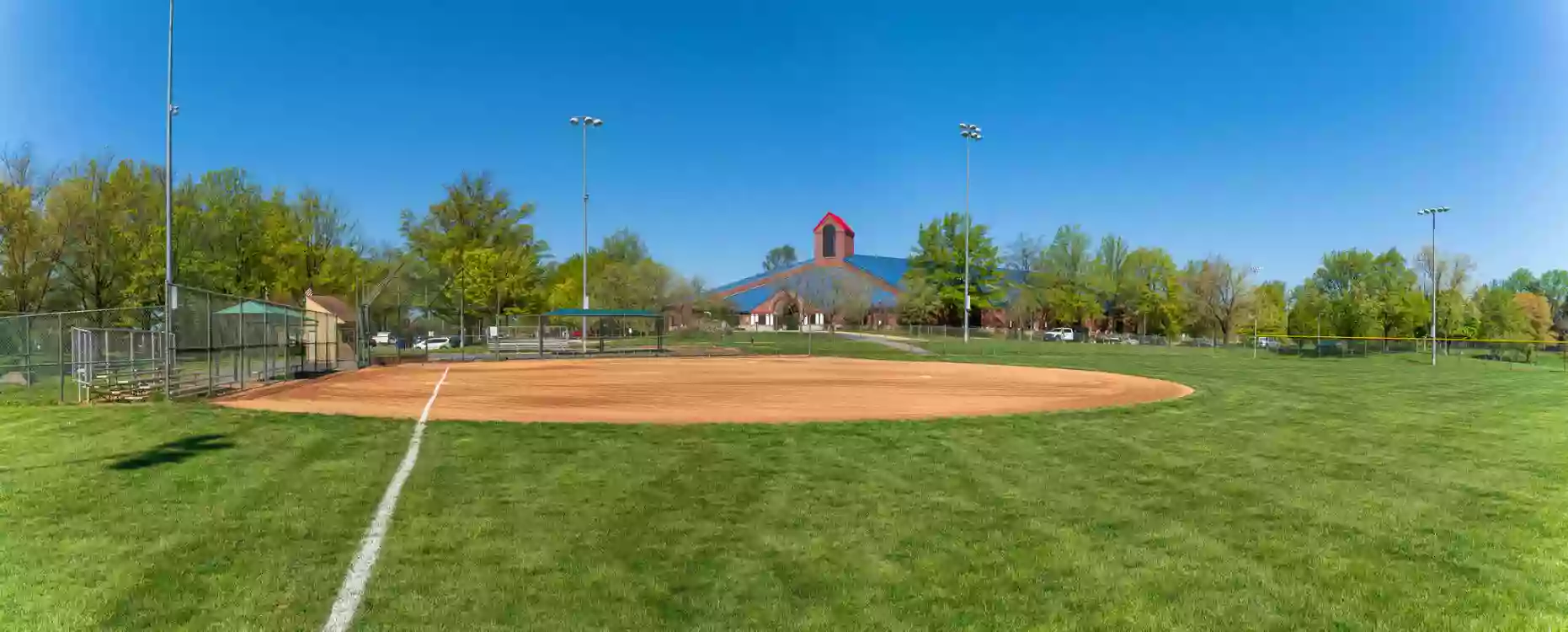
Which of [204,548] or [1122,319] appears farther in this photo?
[1122,319]

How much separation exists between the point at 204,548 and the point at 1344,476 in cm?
1117

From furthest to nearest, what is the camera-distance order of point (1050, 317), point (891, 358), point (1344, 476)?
point (1050, 317), point (891, 358), point (1344, 476)

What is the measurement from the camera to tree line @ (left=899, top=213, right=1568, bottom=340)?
2852 inches

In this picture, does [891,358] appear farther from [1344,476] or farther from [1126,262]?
[1126,262]

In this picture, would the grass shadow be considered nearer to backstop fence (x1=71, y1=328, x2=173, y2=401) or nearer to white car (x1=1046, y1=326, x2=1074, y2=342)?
backstop fence (x1=71, y1=328, x2=173, y2=401)

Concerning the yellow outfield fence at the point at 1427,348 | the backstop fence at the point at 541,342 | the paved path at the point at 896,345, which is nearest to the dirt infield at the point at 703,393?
the backstop fence at the point at 541,342

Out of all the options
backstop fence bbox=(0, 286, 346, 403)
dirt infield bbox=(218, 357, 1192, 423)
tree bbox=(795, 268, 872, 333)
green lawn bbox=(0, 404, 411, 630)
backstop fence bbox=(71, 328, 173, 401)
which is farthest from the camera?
tree bbox=(795, 268, 872, 333)

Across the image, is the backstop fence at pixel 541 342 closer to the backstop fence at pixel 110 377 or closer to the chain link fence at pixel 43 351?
the chain link fence at pixel 43 351

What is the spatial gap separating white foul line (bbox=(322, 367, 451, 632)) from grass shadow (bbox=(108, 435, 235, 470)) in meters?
2.76

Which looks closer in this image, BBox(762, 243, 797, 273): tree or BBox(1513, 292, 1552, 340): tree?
BBox(1513, 292, 1552, 340): tree

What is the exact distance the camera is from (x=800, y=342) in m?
54.2

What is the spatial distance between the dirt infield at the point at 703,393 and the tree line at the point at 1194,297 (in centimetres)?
4711

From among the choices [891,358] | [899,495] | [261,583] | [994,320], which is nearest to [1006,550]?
[899,495]

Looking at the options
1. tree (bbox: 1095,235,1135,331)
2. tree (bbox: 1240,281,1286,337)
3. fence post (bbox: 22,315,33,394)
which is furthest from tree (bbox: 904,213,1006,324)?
fence post (bbox: 22,315,33,394)
